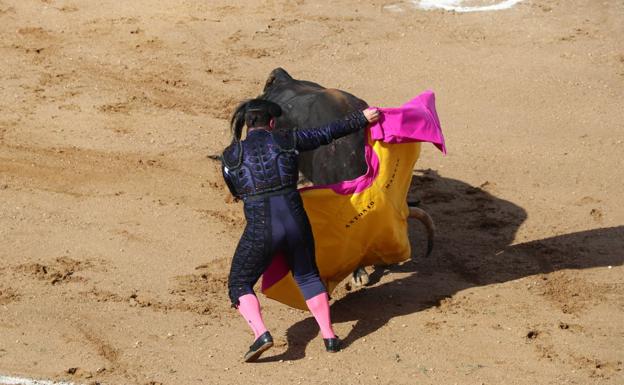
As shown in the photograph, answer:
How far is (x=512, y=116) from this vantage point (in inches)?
490

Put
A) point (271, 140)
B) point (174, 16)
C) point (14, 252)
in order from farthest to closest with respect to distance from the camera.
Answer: point (174, 16)
point (14, 252)
point (271, 140)

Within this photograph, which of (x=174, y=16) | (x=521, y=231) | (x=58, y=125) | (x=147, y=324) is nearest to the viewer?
(x=147, y=324)

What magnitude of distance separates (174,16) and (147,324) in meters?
6.09

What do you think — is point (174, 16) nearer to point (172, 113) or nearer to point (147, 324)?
point (172, 113)

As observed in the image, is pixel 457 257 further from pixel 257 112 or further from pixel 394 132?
pixel 257 112

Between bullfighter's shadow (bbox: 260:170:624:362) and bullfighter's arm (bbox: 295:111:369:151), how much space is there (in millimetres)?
1211

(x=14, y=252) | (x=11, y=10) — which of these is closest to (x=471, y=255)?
(x=14, y=252)

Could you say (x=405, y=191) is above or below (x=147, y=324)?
above

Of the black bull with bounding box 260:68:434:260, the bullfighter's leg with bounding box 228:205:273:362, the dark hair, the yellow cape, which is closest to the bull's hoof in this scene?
the yellow cape

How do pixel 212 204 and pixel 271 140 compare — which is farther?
pixel 212 204

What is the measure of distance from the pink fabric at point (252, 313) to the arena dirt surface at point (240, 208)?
236 millimetres

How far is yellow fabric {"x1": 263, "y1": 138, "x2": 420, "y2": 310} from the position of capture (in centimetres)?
871

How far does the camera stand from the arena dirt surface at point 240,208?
27.3 feet

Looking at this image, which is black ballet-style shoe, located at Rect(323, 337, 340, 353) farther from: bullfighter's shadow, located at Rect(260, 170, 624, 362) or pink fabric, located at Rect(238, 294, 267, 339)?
pink fabric, located at Rect(238, 294, 267, 339)
